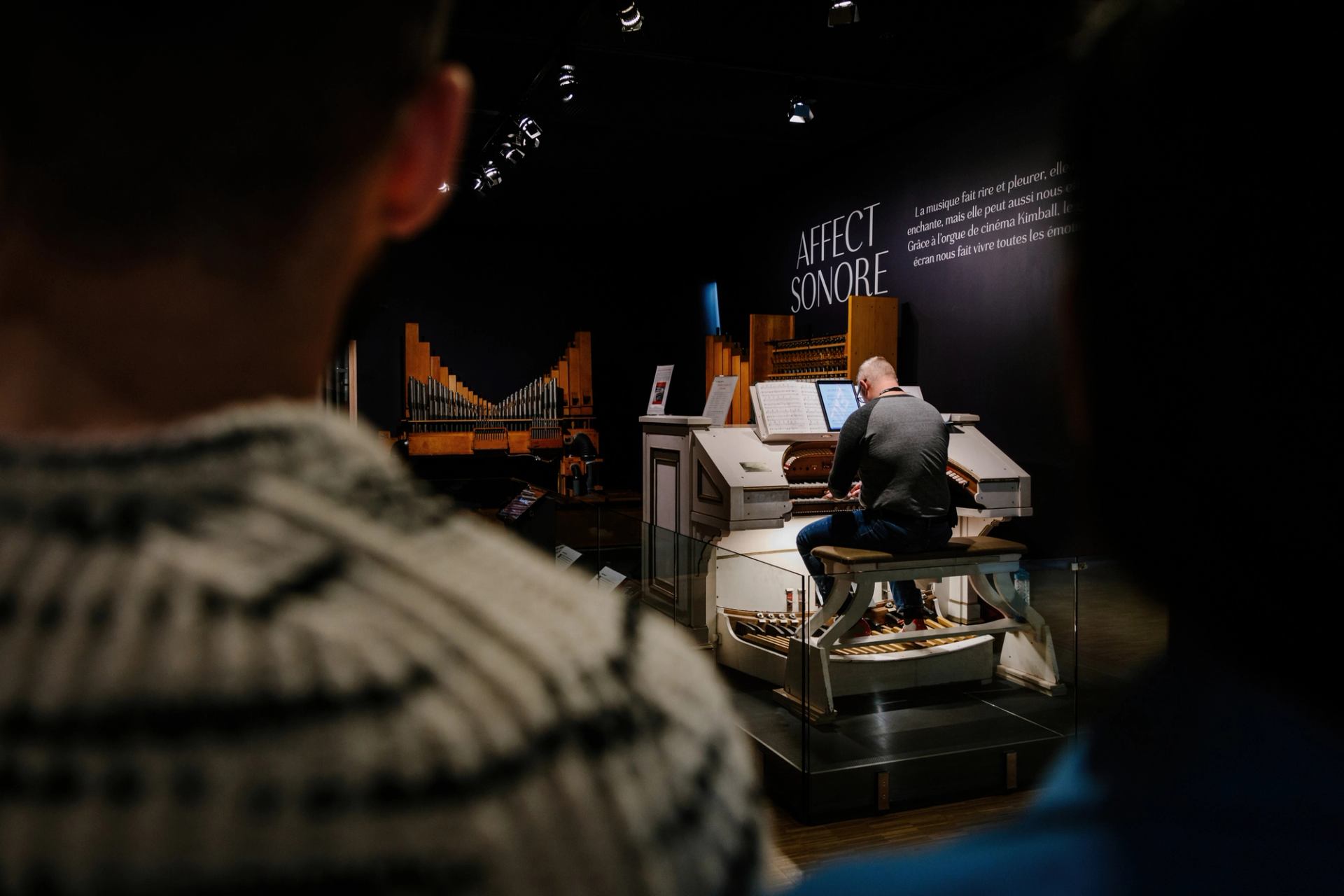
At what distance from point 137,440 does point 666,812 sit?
0.19m

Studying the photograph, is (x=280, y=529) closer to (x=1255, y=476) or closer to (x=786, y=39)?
(x=1255, y=476)

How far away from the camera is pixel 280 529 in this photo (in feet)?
0.89

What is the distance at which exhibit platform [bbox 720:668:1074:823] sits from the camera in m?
3.10

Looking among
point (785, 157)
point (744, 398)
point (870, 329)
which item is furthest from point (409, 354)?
point (870, 329)

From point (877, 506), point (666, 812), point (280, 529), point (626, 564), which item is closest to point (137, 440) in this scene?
point (280, 529)

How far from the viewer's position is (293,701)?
9.7 inches

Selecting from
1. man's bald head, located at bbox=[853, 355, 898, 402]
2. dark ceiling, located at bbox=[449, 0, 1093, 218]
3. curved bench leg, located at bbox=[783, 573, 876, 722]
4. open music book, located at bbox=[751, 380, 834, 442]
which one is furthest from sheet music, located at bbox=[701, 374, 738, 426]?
curved bench leg, located at bbox=[783, 573, 876, 722]

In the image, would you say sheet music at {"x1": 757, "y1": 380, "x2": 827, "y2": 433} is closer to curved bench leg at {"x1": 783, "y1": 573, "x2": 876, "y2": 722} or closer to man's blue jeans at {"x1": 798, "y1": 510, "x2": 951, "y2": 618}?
man's blue jeans at {"x1": 798, "y1": 510, "x2": 951, "y2": 618}

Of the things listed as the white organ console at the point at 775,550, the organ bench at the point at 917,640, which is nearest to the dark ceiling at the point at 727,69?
the white organ console at the point at 775,550

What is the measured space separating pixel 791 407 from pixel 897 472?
1.23 metres

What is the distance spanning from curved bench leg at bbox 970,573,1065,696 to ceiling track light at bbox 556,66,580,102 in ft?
11.1

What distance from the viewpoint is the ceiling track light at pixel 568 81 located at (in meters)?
5.22

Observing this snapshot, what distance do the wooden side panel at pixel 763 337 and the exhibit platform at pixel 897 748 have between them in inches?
147

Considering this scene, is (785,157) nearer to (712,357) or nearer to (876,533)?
(712,357)
